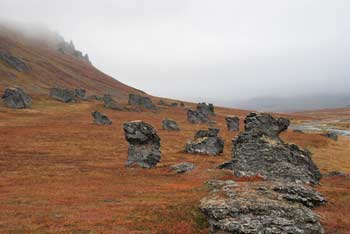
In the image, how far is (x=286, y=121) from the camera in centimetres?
5734

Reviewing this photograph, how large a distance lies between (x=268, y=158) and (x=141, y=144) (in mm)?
24309

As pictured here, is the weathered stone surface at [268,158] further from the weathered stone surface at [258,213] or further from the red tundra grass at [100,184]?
the weathered stone surface at [258,213]

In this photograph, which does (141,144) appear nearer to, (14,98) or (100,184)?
(100,184)

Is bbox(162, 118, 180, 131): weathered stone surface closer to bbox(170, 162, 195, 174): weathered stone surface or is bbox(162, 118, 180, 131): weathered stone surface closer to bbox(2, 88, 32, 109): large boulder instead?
bbox(2, 88, 32, 109): large boulder

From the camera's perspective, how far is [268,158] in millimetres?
49688

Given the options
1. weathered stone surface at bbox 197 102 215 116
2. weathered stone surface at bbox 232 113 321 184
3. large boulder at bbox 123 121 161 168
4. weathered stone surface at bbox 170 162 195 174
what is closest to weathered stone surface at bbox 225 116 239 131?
weathered stone surface at bbox 197 102 215 116

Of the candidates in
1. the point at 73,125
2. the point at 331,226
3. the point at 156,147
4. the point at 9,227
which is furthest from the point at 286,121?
the point at 73,125

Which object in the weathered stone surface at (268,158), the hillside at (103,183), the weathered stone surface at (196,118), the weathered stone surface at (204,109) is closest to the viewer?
the hillside at (103,183)

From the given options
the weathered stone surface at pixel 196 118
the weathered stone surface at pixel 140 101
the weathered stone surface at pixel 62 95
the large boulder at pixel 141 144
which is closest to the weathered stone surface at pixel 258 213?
the large boulder at pixel 141 144

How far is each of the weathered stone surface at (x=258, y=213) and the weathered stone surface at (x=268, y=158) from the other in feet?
58.1

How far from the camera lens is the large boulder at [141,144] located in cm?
6469

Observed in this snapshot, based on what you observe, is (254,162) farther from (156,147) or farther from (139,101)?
(139,101)

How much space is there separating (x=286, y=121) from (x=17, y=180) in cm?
3766

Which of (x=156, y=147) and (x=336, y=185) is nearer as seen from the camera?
(x=336, y=185)
